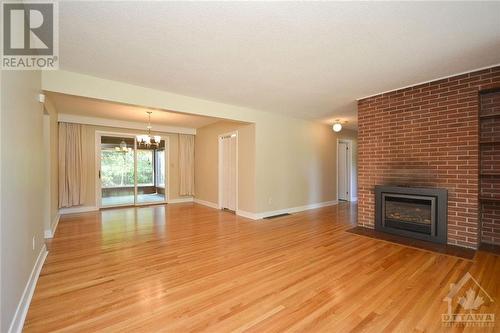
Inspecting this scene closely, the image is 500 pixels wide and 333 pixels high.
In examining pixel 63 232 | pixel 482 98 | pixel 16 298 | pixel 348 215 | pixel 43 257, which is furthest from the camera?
pixel 348 215

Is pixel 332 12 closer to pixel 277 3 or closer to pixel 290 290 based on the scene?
pixel 277 3

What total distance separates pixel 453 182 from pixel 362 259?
188cm

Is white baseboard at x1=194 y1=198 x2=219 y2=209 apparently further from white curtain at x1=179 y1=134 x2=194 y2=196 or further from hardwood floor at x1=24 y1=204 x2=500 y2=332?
hardwood floor at x1=24 y1=204 x2=500 y2=332

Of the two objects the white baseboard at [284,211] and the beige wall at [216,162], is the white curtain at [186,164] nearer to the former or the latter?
the beige wall at [216,162]

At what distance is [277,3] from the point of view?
178cm

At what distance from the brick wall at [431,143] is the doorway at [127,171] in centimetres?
584

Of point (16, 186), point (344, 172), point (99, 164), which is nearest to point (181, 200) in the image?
point (99, 164)

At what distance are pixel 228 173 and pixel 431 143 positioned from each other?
4.36 metres

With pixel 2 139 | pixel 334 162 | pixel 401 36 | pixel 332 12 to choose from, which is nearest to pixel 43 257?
pixel 2 139

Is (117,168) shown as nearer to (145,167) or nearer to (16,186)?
(145,167)

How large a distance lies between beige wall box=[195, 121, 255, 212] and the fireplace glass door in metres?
2.69

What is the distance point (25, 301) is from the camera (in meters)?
1.88
